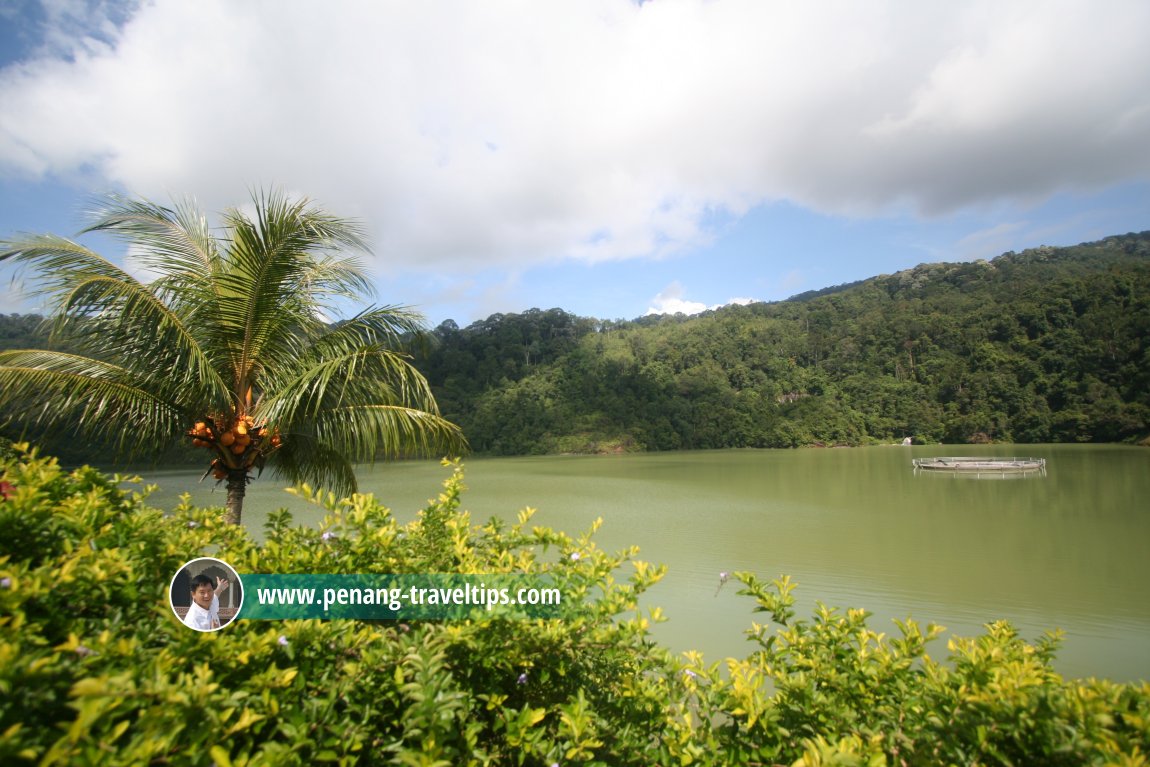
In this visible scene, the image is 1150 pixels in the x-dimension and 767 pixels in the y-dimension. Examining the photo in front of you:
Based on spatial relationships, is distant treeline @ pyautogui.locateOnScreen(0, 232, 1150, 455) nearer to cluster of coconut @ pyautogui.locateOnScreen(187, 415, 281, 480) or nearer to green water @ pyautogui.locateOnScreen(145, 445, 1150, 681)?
green water @ pyautogui.locateOnScreen(145, 445, 1150, 681)

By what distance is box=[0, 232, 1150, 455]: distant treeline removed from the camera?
4428 cm

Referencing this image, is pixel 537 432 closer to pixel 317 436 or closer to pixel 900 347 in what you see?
pixel 900 347

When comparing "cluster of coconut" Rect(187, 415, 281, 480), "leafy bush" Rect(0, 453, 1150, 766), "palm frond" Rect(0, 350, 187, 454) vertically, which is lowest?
"leafy bush" Rect(0, 453, 1150, 766)

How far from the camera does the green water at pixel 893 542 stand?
6.07 meters

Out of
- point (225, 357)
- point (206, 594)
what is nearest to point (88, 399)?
point (225, 357)

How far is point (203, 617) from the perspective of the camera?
139cm

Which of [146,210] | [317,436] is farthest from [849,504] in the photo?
[146,210]

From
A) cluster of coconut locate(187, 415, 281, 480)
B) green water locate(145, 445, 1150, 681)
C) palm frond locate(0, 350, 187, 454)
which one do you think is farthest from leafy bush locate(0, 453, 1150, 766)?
green water locate(145, 445, 1150, 681)

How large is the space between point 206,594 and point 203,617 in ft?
0.23

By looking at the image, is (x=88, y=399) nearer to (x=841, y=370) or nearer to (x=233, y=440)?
(x=233, y=440)

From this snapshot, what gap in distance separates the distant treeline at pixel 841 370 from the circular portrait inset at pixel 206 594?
48.1 m

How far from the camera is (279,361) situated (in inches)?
165

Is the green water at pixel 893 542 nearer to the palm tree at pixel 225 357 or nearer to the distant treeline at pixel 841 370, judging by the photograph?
the palm tree at pixel 225 357

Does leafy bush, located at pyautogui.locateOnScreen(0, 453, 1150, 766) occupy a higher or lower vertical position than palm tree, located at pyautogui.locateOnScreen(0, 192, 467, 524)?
lower
